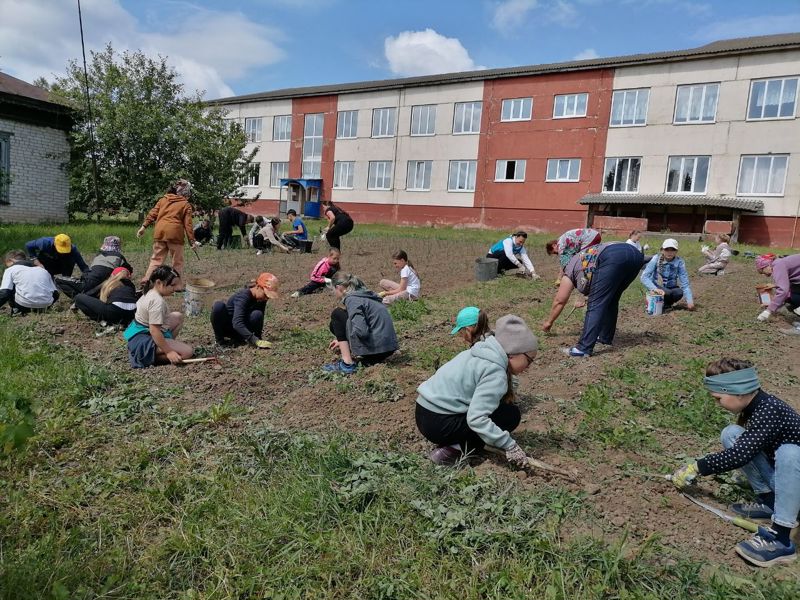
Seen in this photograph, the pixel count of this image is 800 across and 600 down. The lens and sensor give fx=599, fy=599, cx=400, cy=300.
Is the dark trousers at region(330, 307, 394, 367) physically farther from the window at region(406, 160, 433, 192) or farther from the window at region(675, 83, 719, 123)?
the window at region(406, 160, 433, 192)

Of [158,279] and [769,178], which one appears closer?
[158,279]

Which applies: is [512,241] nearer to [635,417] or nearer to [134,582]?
[635,417]

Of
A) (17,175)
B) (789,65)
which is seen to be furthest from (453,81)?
(17,175)

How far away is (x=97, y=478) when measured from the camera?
3.61 meters

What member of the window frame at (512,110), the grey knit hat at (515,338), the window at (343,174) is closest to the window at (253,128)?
the window at (343,174)

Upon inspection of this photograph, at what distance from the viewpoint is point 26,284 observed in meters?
7.83

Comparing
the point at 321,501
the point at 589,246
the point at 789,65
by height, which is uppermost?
the point at 789,65

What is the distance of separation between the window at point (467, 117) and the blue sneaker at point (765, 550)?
110ft

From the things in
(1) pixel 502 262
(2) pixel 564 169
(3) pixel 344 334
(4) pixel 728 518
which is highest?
(2) pixel 564 169

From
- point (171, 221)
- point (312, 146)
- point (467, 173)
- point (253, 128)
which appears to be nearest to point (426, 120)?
point (467, 173)

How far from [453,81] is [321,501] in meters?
35.1

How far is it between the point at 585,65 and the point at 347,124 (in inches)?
647

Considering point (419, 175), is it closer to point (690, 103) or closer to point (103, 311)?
point (690, 103)

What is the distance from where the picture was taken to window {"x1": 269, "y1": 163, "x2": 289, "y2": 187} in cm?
4397
